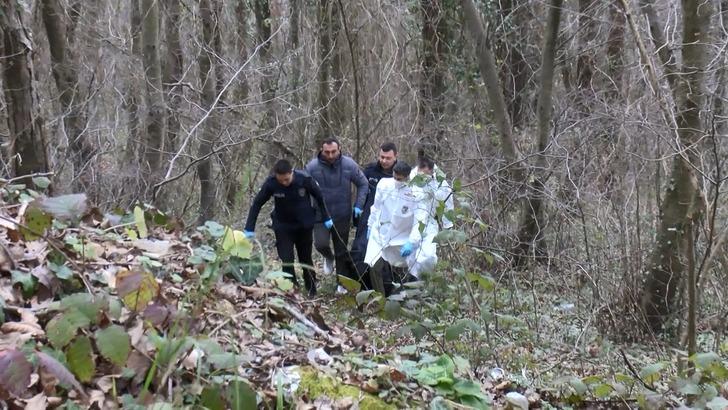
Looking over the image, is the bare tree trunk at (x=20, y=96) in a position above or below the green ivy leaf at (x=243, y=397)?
above

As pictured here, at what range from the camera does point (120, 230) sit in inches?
A: 170

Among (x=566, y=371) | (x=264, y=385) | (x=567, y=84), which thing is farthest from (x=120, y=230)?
(x=567, y=84)

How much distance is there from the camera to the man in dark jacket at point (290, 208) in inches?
301

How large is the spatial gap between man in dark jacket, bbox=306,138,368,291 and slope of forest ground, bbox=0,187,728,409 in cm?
353

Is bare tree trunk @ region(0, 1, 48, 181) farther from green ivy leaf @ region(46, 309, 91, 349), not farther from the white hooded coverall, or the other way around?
green ivy leaf @ region(46, 309, 91, 349)

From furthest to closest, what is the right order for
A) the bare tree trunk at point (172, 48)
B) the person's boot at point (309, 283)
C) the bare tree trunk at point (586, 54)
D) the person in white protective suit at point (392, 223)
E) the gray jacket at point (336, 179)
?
the bare tree trunk at point (172, 48), the bare tree trunk at point (586, 54), the gray jacket at point (336, 179), the person's boot at point (309, 283), the person in white protective suit at point (392, 223)

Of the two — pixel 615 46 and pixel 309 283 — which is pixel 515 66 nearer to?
pixel 615 46

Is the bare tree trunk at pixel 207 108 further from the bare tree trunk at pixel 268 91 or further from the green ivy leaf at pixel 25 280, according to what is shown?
the green ivy leaf at pixel 25 280

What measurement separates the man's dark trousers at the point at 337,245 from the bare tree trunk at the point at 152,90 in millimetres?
4008

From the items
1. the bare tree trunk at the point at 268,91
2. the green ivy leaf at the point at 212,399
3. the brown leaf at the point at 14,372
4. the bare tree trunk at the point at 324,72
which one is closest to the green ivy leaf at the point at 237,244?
the green ivy leaf at the point at 212,399

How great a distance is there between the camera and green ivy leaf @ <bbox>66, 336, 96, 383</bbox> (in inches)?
97.3

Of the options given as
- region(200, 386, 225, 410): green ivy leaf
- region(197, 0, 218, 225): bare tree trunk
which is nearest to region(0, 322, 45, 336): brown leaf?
region(200, 386, 225, 410): green ivy leaf

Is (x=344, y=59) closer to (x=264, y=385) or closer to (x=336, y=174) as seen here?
(x=336, y=174)

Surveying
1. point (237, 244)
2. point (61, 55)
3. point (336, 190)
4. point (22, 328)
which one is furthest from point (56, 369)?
point (61, 55)
